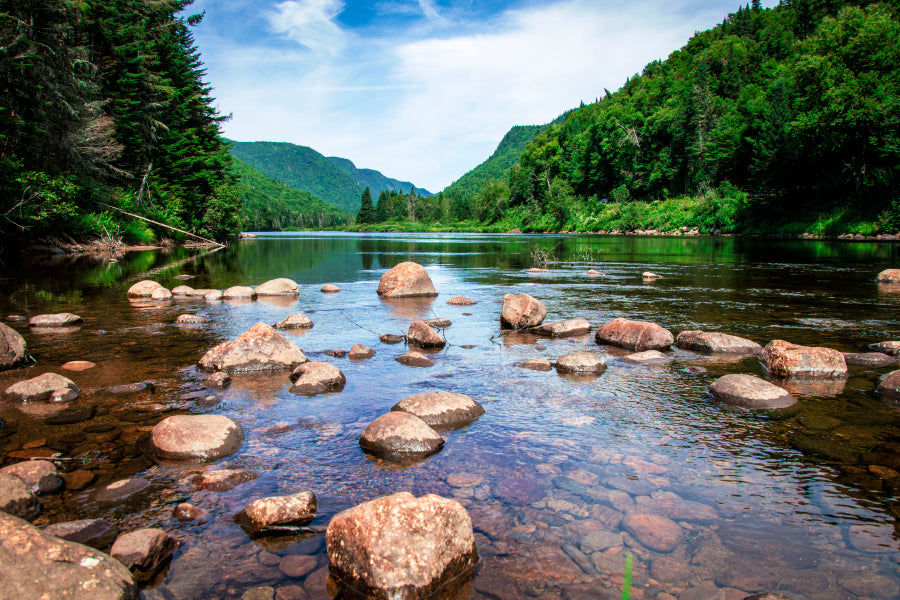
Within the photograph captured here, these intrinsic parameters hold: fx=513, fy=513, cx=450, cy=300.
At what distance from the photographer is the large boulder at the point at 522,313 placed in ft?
41.8

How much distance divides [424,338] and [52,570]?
8104 millimetres

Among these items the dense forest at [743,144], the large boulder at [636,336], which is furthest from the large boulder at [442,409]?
the dense forest at [743,144]

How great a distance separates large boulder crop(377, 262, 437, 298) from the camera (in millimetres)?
18266

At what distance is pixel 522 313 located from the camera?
41.9ft

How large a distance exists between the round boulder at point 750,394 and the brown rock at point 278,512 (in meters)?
6.05

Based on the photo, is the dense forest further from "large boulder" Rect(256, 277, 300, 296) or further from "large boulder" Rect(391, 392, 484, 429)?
"large boulder" Rect(391, 392, 484, 429)

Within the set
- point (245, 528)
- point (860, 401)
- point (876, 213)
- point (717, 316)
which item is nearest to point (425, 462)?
point (245, 528)

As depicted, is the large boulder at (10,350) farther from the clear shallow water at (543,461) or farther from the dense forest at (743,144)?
the dense forest at (743,144)

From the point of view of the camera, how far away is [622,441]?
20.3 feet

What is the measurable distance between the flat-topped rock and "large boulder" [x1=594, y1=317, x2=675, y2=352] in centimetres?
64

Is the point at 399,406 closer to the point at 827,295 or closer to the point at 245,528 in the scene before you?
the point at 245,528

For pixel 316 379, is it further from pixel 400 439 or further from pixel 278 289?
pixel 278 289

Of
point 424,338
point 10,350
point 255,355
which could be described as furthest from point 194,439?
point 424,338

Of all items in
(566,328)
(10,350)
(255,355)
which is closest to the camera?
(10,350)
